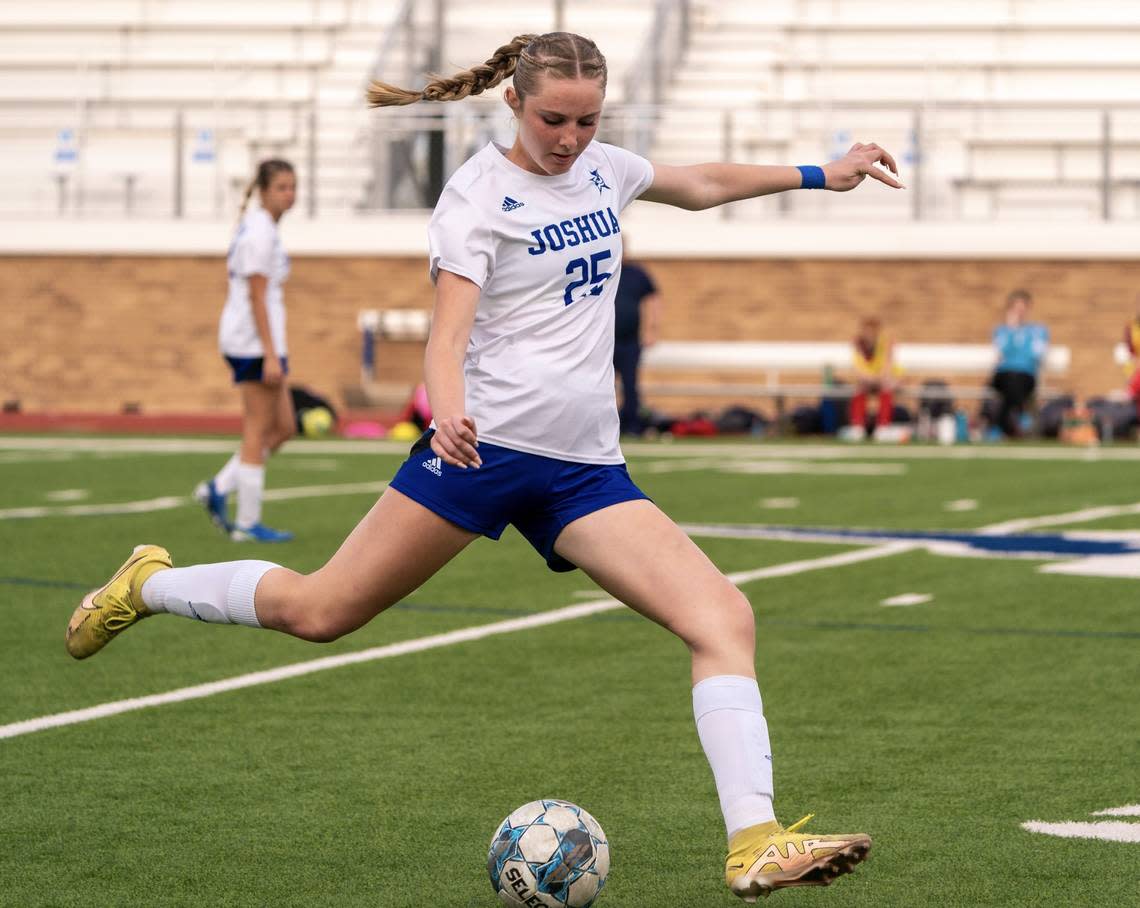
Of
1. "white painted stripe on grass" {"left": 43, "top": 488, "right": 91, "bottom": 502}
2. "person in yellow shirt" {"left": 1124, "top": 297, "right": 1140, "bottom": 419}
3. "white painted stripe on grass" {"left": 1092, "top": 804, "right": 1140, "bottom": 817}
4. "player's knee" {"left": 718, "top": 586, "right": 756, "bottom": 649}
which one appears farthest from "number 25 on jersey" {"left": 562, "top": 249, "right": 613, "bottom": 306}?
"person in yellow shirt" {"left": 1124, "top": 297, "right": 1140, "bottom": 419}

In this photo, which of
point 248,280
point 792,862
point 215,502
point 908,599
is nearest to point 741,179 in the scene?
point 792,862

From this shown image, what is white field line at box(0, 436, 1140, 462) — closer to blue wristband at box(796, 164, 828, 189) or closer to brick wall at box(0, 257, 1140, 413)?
brick wall at box(0, 257, 1140, 413)

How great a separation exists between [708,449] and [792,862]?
58.3ft

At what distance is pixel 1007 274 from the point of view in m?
27.4

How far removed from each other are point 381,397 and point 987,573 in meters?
17.8

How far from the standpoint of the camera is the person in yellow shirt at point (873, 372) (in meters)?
24.4

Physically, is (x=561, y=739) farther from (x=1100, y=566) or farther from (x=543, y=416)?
(x=1100, y=566)

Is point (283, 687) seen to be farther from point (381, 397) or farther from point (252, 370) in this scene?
point (381, 397)

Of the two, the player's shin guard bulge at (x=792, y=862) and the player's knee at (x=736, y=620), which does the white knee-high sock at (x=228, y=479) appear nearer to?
the player's knee at (x=736, y=620)

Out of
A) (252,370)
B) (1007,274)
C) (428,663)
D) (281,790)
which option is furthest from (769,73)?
(281,790)

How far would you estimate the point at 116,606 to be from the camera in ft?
18.8

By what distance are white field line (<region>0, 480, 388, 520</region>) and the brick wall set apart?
12019mm

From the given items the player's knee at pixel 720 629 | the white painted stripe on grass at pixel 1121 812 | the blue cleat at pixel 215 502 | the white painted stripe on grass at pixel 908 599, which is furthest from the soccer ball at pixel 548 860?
the blue cleat at pixel 215 502

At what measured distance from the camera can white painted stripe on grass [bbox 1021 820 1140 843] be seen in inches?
201
